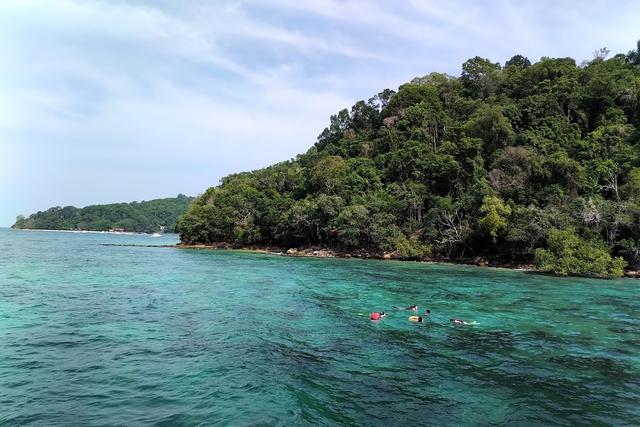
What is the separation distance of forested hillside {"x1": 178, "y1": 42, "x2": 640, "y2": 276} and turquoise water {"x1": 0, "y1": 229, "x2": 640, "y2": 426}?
23.4 metres

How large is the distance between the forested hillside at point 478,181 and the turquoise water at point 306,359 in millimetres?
23424

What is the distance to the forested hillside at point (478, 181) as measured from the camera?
4816 centimetres

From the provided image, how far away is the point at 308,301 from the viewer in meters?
24.3

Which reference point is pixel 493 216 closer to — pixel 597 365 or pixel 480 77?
pixel 597 365

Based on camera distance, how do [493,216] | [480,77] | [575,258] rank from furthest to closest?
[480,77], [493,216], [575,258]

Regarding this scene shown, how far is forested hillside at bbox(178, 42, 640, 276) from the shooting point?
1896 inches

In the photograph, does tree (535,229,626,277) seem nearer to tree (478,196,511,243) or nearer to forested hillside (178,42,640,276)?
forested hillside (178,42,640,276)

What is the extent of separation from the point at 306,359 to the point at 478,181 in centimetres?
5182

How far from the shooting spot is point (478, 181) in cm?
5956

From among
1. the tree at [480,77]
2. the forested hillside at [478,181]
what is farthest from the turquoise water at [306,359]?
the tree at [480,77]

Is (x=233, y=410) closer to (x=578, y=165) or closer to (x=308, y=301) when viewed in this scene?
(x=308, y=301)

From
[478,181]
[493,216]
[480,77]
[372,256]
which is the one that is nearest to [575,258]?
[493,216]

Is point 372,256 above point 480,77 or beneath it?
beneath

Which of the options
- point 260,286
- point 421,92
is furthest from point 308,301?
point 421,92
